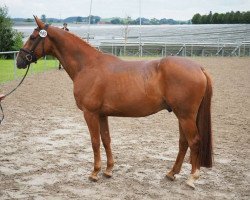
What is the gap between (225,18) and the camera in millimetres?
78000

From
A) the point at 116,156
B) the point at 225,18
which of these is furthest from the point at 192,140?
the point at 225,18

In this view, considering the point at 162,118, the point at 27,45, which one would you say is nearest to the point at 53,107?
the point at 162,118

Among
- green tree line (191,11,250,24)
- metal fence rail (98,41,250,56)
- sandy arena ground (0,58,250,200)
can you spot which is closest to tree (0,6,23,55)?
metal fence rail (98,41,250,56)

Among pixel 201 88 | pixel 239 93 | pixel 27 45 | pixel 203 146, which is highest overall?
pixel 27 45

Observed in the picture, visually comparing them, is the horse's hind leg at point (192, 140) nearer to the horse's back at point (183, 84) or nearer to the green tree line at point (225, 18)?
the horse's back at point (183, 84)

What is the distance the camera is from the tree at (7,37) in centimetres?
2650

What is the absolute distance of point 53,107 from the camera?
932 centimetres

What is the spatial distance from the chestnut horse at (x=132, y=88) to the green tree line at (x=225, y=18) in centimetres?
7393

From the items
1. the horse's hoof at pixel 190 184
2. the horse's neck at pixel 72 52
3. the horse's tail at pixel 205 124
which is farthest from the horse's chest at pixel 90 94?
the horse's hoof at pixel 190 184

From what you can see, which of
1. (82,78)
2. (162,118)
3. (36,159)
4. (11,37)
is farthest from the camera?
(11,37)

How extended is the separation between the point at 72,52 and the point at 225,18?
7854cm

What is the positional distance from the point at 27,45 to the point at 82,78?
85cm

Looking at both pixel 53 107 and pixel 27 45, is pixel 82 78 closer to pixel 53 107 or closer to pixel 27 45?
pixel 27 45

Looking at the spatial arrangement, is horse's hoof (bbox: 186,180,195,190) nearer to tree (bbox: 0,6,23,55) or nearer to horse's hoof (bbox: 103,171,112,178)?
horse's hoof (bbox: 103,171,112,178)
